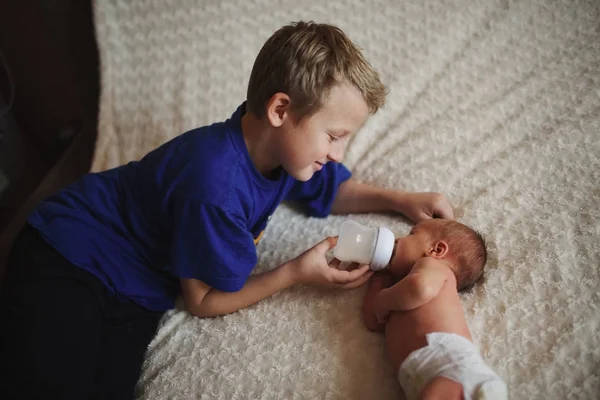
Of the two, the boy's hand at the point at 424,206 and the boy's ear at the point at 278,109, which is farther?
the boy's hand at the point at 424,206

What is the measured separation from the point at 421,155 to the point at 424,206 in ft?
0.60

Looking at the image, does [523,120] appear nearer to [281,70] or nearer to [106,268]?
[281,70]

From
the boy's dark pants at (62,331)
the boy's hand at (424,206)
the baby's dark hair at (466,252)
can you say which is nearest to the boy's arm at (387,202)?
the boy's hand at (424,206)

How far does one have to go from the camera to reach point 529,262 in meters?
0.93

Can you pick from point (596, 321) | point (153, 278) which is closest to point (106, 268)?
point (153, 278)

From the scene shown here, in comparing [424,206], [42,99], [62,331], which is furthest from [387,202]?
[42,99]

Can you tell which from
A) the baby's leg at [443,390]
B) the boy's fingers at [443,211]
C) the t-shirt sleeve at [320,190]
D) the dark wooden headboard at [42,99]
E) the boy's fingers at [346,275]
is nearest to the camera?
the baby's leg at [443,390]

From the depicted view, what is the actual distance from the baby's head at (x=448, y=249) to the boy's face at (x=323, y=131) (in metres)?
0.23

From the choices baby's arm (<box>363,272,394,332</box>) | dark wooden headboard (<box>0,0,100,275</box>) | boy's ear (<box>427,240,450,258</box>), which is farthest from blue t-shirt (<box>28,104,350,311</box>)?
dark wooden headboard (<box>0,0,100,275</box>)

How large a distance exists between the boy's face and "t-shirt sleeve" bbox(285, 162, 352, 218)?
21 cm

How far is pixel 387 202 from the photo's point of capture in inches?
45.3

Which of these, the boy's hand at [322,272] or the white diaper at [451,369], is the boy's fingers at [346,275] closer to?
the boy's hand at [322,272]

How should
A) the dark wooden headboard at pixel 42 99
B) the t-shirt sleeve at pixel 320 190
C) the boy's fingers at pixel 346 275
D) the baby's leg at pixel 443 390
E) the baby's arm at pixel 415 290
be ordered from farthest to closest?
1. the dark wooden headboard at pixel 42 99
2. the t-shirt sleeve at pixel 320 190
3. the boy's fingers at pixel 346 275
4. the baby's arm at pixel 415 290
5. the baby's leg at pixel 443 390

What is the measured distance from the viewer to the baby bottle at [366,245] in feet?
3.10
